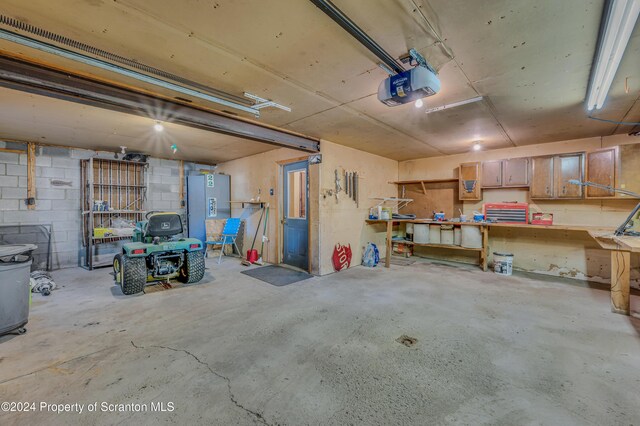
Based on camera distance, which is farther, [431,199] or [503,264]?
[431,199]

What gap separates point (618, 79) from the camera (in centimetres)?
240

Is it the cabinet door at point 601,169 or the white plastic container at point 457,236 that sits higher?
the cabinet door at point 601,169

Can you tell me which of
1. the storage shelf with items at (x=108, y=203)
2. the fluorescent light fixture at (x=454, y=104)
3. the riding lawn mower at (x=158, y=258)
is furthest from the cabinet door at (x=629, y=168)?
the storage shelf with items at (x=108, y=203)

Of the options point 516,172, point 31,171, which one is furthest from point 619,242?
point 31,171

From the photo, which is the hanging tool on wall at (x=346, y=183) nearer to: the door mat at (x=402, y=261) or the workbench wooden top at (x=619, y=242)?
the door mat at (x=402, y=261)

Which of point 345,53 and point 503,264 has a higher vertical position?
point 345,53

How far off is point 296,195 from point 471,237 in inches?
142

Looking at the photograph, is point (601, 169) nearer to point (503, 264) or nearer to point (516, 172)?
point (516, 172)

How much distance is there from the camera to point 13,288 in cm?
236

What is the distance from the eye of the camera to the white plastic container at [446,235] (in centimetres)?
538

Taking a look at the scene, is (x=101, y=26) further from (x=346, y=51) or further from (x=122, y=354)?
(x=122, y=354)

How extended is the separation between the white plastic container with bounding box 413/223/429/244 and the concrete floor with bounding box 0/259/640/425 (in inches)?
79.4

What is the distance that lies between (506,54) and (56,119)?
17.4ft

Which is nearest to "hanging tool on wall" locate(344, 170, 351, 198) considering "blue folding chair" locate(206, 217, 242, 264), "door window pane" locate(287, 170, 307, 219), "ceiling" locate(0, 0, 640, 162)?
"door window pane" locate(287, 170, 307, 219)
